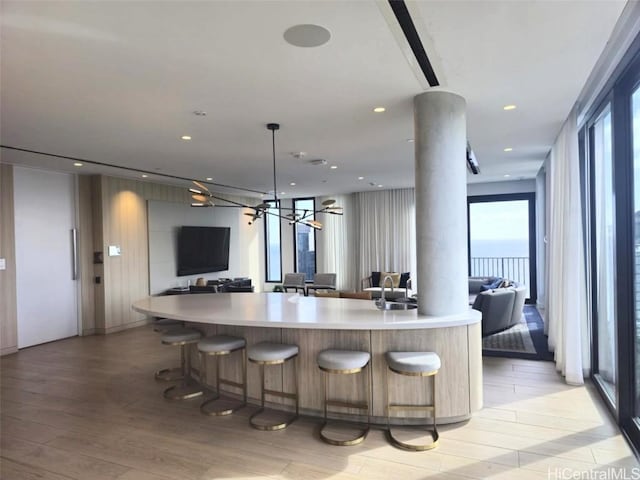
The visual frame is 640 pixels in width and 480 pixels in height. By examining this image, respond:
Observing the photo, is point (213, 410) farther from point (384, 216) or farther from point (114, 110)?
point (384, 216)

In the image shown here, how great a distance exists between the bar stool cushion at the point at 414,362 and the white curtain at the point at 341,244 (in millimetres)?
7930

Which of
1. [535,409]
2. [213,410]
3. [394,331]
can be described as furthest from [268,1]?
[535,409]

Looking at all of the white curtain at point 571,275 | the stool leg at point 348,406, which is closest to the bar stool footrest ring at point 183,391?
the stool leg at point 348,406

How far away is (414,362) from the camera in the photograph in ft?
9.72

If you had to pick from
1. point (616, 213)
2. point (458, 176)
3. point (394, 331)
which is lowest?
point (394, 331)

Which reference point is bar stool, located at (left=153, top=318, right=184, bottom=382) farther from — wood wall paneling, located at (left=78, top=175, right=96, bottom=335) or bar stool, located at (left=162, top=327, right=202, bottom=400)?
wood wall paneling, located at (left=78, top=175, right=96, bottom=335)

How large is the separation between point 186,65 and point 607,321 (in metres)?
4.53

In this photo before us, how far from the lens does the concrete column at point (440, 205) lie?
3436 millimetres

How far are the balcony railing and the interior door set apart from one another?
29.3 ft

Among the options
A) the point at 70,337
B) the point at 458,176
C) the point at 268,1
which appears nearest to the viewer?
the point at 268,1

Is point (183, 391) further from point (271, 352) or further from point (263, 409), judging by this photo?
point (271, 352)

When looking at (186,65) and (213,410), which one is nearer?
(186,65)

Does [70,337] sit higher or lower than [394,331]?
lower

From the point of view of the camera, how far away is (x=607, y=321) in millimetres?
3916
